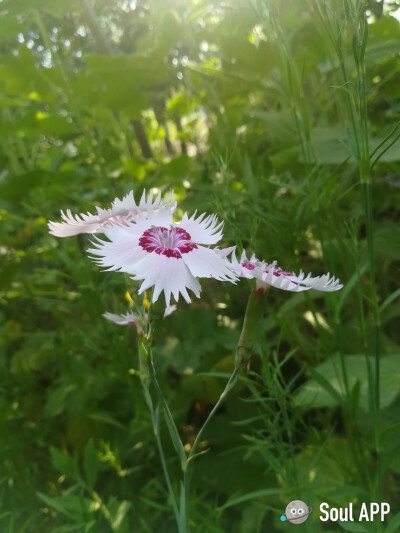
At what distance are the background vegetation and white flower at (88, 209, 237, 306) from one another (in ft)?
0.68

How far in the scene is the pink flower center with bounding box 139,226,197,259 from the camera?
1.47 ft

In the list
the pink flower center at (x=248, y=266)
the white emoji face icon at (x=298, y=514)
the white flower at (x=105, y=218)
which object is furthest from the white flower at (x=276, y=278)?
the white emoji face icon at (x=298, y=514)

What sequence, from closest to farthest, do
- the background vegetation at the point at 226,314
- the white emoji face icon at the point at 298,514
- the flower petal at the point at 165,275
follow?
the flower petal at the point at 165,275, the white emoji face icon at the point at 298,514, the background vegetation at the point at 226,314

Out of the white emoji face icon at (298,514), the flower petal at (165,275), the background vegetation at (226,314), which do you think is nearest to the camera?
the flower petal at (165,275)

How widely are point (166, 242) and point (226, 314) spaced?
1007 millimetres

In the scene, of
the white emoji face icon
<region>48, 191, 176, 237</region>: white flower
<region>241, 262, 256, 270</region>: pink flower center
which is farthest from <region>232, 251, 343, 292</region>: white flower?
the white emoji face icon

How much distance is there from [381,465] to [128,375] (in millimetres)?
503

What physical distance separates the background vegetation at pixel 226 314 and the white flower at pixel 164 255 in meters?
0.21

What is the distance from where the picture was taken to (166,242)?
0.46 metres

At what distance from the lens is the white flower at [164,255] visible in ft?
1.38

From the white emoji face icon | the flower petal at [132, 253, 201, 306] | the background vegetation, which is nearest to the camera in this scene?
the flower petal at [132, 253, 201, 306]

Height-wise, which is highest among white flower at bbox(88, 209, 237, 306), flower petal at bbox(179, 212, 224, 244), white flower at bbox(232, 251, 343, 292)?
white flower at bbox(88, 209, 237, 306)

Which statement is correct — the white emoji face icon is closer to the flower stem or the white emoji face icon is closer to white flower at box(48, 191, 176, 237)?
the flower stem

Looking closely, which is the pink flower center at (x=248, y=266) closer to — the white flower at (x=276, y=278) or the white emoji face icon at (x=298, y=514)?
the white flower at (x=276, y=278)
